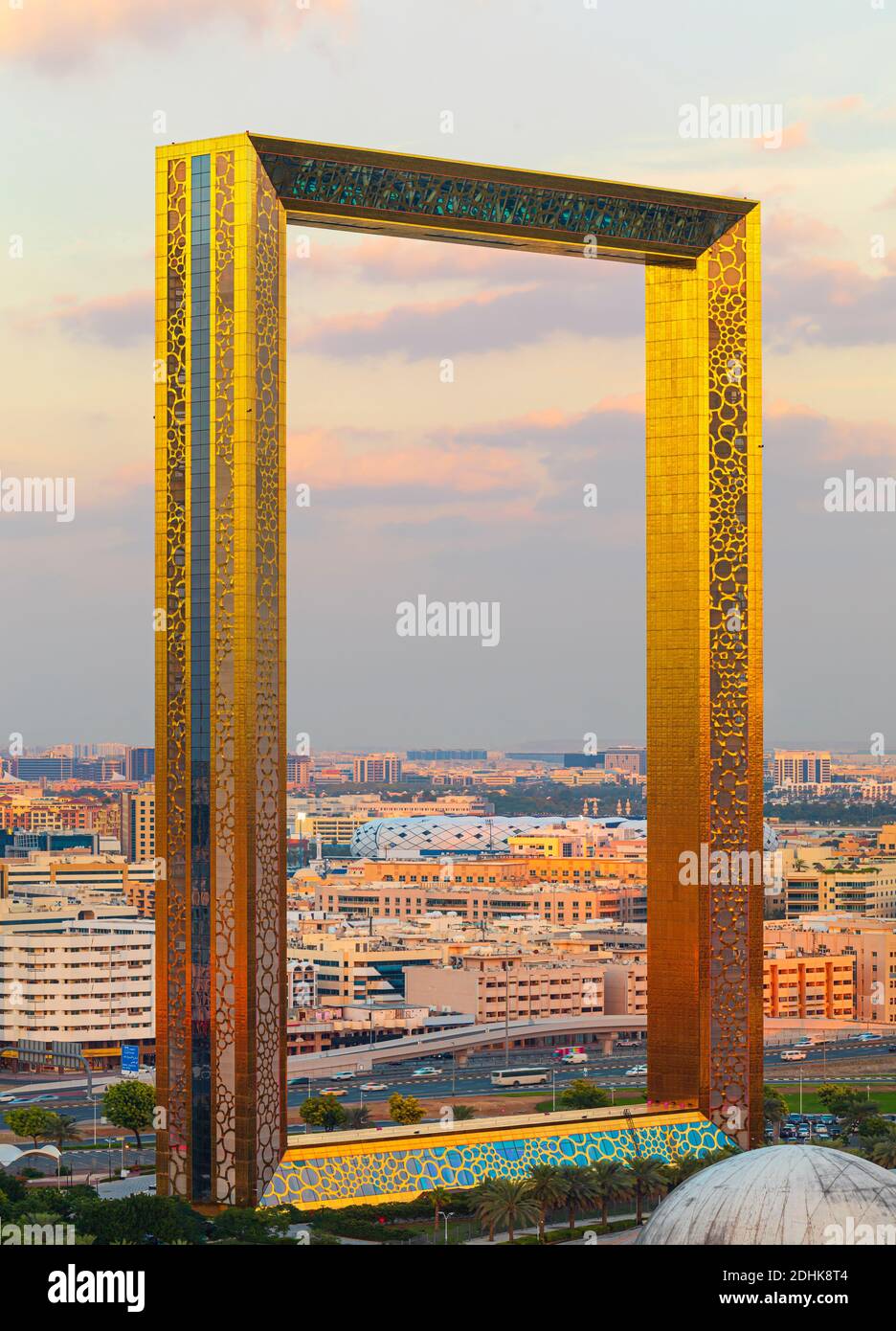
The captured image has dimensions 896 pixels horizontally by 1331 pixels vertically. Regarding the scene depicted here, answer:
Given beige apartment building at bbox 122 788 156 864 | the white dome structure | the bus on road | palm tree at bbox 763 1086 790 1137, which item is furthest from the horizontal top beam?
beige apartment building at bbox 122 788 156 864

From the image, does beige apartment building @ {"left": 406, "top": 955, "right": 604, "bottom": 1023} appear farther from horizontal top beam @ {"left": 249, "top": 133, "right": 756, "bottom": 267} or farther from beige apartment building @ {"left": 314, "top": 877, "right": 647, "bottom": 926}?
horizontal top beam @ {"left": 249, "top": 133, "right": 756, "bottom": 267}

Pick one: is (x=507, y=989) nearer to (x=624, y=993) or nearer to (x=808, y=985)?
(x=624, y=993)

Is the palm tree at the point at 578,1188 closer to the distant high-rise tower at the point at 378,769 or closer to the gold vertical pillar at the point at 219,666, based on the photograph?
the gold vertical pillar at the point at 219,666

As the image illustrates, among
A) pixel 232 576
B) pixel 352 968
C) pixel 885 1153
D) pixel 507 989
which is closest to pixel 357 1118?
pixel 885 1153

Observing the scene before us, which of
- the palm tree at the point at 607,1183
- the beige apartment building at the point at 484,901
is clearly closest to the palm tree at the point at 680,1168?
the palm tree at the point at 607,1183
